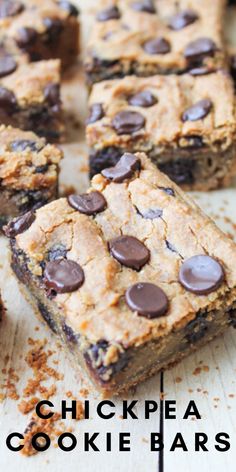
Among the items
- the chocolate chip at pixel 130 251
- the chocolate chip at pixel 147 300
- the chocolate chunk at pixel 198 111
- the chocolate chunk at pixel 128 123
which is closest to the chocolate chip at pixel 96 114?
the chocolate chunk at pixel 128 123

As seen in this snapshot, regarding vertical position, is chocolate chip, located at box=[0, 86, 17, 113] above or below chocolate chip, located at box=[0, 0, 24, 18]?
below

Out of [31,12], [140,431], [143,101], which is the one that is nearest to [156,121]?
[143,101]

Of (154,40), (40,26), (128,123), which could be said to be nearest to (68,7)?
(40,26)

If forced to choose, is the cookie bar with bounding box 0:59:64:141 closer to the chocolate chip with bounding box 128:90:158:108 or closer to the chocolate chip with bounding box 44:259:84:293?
the chocolate chip with bounding box 128:90:158:108

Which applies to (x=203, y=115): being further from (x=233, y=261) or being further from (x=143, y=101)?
(x=233, y=261)

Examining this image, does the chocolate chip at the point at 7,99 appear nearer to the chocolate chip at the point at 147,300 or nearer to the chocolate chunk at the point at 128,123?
the chocolate chunk at the point at 128,123

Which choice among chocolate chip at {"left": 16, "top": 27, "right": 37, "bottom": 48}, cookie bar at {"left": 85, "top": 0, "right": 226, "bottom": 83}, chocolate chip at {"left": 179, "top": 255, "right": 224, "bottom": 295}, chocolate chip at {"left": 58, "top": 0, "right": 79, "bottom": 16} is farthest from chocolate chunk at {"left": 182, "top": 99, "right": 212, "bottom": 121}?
chocolate chip at {"left": 58, "top": 0, "right": 79, "bottom": 16}
